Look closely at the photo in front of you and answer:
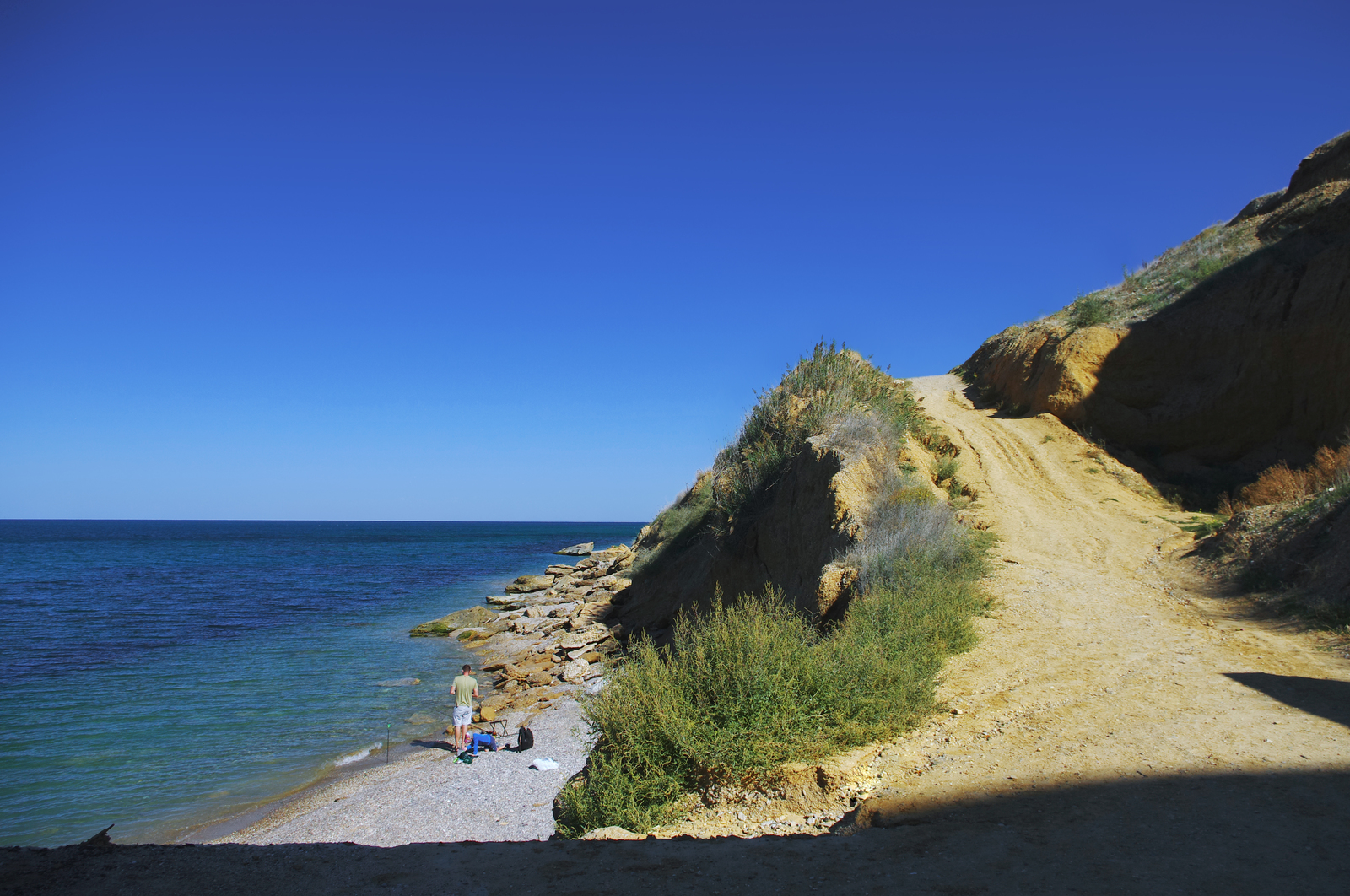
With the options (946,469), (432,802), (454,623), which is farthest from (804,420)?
(454,623)

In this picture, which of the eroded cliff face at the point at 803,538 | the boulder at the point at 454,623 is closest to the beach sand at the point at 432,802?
the eroded cliff face at the point at 803,538

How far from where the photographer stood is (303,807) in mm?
10758

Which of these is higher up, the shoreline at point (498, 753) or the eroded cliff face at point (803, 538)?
the eroded cliff face at point (803, 538)

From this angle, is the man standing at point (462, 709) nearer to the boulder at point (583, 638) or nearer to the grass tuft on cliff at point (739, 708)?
the grass tuft on cliff at point (739, 708)

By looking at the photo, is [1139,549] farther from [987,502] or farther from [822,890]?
[822,890]

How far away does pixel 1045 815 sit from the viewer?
4820mm

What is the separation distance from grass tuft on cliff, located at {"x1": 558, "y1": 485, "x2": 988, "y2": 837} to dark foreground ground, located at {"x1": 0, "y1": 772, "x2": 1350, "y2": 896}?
3.76ft

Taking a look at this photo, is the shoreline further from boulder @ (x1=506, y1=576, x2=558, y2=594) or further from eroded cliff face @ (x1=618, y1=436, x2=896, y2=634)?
boulder @ (x1=506, y1=576, x2=558, y2=594)

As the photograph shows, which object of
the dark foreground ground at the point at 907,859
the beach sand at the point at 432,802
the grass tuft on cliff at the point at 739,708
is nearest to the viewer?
the dark foreground ground at the point at 907,859

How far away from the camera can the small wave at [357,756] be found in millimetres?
12969

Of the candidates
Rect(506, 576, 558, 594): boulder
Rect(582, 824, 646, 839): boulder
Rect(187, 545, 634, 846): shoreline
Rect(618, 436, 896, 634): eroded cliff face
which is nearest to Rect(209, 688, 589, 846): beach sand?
Rect(187, 545, 634, 846): shoreline

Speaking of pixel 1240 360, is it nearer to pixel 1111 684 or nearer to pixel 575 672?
pixel 1111 684

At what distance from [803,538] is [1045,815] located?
921cm

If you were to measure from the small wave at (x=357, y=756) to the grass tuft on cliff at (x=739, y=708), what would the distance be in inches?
311
